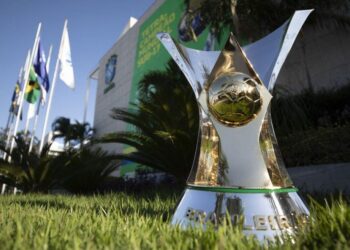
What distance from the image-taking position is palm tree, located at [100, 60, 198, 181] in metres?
5.78

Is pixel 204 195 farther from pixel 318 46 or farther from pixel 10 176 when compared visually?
pixel 318 46

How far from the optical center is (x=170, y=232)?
50.8 inches

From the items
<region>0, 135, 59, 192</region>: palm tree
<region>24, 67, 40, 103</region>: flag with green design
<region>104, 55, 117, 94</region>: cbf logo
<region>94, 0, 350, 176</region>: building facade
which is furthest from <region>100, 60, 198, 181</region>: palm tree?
<region>104, 55, 117, 94</region>: cbf logo

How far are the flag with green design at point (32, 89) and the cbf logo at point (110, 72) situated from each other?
60.6ft

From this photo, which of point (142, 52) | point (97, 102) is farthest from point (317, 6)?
point (97, 102)

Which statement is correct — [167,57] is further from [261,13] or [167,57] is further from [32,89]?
[261,13]

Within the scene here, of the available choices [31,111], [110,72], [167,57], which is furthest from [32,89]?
[110,72]

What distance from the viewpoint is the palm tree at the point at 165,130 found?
19.0 feet

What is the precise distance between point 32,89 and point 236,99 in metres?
14.8

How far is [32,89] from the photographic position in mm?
14430

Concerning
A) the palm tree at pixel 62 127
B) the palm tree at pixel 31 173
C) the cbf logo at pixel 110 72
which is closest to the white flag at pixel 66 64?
the palm tree at pixel 31 173

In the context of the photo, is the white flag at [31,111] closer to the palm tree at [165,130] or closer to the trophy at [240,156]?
the palm tree at [165,130]

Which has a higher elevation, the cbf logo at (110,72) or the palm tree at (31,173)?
the cbf logo at (110,72)

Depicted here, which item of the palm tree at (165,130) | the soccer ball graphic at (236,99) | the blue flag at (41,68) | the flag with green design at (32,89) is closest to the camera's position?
the soccer ball graphic at (236,99)
